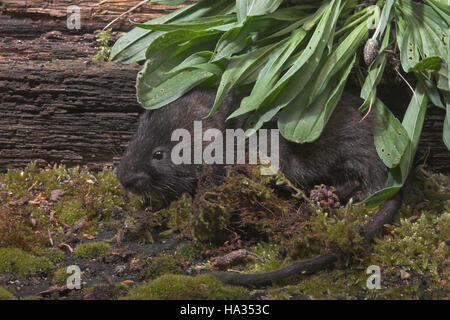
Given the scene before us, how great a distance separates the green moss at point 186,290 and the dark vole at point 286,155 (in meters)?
1.20

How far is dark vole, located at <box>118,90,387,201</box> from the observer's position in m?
4.35

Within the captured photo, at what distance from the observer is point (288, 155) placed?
4.41m

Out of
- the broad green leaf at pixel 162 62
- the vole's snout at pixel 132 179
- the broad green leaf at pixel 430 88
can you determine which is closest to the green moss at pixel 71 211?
the vole's snout at pixel 132 179

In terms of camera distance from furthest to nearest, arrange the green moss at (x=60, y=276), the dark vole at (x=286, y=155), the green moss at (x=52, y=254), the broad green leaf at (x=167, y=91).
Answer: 1. the broad green leaf at (x=167, y=91)
2. the dark vole at (x=286, y=155)
3. the green moss at (x=52, y=254)
4. the green moss at (x=60, y=276)

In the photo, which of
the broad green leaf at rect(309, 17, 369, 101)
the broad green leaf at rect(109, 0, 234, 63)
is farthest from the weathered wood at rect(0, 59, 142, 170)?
the broad green leaf at rect(309, 17, 369, 101)

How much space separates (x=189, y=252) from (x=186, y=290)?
2.65 ft

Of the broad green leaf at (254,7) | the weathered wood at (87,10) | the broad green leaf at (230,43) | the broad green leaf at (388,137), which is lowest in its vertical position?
the broad green leaf at (388,137)

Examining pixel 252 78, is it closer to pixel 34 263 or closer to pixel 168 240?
pixel 168 240

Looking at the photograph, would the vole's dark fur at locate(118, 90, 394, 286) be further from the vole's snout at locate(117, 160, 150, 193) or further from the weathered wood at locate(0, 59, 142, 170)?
the weathered wood at locate(0, 59, 142, 170)

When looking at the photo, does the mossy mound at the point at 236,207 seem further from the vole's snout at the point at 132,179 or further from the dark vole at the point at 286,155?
the vole's snout at the point at 132,179

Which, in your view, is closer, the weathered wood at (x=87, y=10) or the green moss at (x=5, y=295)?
the green moss at (x=5, y=295)

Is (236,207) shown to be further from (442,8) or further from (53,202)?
(442,8)

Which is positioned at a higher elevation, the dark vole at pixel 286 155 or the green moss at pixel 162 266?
the dark vole at pixel 286 155

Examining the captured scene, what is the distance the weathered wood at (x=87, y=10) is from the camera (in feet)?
16.7
